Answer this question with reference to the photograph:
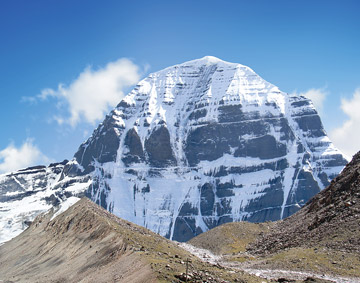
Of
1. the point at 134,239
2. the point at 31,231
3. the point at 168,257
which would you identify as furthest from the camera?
the point at 31,231

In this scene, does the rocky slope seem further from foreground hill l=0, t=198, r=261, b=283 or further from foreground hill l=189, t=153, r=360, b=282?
foreground hill l=0, t=198, r=261, b=283

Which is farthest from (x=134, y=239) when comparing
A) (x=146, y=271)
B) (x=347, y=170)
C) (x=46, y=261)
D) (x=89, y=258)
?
(x=347, y=170)

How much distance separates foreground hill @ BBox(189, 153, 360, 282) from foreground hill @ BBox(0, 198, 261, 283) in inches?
508

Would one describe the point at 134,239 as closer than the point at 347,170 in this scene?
Yes

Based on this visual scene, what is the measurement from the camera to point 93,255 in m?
92.8

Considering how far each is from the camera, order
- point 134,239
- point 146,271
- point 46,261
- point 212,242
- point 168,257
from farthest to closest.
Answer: point 212,242 → point 46,261 → point 134,239 → point 168,257 → point 146,271

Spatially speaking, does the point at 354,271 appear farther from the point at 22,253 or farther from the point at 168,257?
the point at 22,253

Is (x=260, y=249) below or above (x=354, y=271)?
above

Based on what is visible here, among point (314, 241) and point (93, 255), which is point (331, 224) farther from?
point (93, 255)

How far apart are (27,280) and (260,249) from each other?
47.2 meters

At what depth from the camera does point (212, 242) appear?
134375 millimetres

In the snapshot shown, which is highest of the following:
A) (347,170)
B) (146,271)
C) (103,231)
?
(347,170)

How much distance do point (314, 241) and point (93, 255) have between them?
1521 inches

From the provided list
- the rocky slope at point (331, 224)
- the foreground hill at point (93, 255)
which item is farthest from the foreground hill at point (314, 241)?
the foreground hill at point (93, 255)
